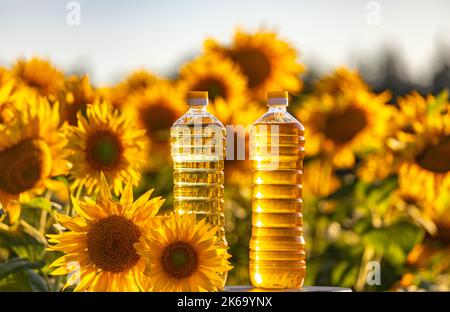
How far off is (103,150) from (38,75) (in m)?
1.25

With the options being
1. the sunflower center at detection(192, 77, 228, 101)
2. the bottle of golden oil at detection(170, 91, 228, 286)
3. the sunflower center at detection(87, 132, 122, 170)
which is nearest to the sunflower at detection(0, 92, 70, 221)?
the sunflower center at detection(87, 132, 122, 170)

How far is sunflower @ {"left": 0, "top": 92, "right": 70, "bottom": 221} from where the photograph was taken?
3.96 m

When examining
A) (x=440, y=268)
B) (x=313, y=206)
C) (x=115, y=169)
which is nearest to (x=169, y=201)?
(x=313, y=206)

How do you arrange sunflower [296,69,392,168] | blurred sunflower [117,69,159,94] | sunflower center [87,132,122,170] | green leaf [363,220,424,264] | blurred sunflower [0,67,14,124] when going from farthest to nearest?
blurred sunflower [117,69,159,94], sunflower [296,69,392,168], green leaf [363,220,424,264], blurred sunflower [0,67,14,124], sunflower center [87,132,122,170]

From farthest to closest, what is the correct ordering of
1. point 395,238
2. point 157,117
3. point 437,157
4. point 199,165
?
1. point 157,117
2. point 437,157
3. point 395,238
4. point 199,165

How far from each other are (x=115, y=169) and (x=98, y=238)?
61cm

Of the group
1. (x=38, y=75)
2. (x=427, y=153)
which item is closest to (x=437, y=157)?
(x=427, y=153)

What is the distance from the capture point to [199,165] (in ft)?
13.8

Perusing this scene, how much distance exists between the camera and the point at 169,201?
5207 millimetres

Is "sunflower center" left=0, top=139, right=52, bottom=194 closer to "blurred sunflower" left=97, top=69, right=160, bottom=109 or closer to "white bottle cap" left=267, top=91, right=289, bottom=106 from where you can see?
"white bottle cap" left=267, top=91, right=289, bottom=106

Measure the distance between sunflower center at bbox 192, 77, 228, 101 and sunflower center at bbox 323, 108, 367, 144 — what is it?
1.97 feet

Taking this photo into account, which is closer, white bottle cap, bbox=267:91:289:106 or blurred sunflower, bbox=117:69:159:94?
white bottle cap, bbox=267:91:289:106

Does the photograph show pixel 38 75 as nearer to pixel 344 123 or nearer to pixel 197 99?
pixel 344 123

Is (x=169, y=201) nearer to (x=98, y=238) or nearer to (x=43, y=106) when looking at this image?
(x=43, y=106)
